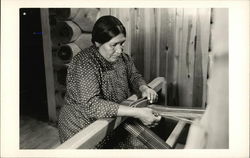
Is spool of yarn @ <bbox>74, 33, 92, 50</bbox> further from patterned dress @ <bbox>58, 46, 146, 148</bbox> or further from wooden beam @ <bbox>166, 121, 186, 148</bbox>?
wooden beam @ <bbox>166, 121, 186, 148</bbox>

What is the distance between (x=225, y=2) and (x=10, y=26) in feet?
3.68

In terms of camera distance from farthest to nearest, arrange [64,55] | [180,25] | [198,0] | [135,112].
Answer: [64,55]
[180,25]
[198,0]
[135,112]

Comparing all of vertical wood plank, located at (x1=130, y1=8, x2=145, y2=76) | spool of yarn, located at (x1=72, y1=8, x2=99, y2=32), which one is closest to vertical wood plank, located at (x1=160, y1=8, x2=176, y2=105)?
vertical wood plank, located at (x1=130, y1=8, x2=145, y2=76)

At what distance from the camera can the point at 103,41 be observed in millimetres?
1470

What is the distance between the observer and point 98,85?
1.42 meters

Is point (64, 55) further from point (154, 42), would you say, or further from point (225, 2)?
point (225, 2)

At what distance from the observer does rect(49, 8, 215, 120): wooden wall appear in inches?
79.0

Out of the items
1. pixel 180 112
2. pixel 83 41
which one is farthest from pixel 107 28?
pixel 83 41

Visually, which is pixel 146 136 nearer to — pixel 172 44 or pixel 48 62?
pixel 172 44

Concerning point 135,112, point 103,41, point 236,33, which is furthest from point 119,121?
point 236,33

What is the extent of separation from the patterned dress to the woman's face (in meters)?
0.03

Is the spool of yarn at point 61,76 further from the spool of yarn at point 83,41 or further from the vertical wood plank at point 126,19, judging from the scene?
the vertical wood plank at point 126,19

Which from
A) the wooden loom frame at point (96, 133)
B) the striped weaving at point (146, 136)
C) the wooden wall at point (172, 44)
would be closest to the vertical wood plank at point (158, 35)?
the wooden wall at point (172, 44)

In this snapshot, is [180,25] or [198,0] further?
[180,25]
